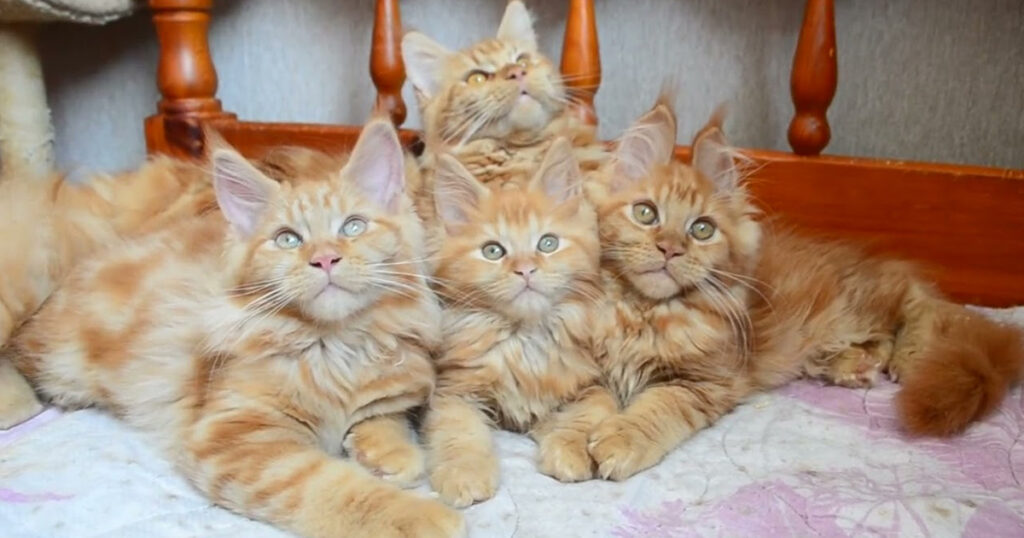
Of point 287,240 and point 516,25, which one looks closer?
point 287,240

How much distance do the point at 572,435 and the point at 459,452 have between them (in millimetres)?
169

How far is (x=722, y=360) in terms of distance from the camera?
1.41 m

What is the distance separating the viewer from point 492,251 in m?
1.34

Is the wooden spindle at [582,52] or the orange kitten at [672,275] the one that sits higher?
the wooden spindle at [582,52]

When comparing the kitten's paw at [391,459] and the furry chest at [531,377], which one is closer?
the kitten's paw at [391,459]

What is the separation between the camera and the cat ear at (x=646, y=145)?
143 cm

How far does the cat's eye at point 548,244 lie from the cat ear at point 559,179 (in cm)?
7

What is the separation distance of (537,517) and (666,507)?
168mm

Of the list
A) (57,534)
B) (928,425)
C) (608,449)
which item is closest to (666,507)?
(608,449)

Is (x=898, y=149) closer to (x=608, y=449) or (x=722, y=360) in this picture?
(x=722, y=360)

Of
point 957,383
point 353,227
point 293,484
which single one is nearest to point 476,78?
point 353,227

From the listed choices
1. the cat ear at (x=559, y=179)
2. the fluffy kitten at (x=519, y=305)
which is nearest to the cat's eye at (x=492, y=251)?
the fluffy kitten at (x=519, y=305)

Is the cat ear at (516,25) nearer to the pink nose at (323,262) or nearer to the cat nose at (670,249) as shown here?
the cat nose at (670,249)

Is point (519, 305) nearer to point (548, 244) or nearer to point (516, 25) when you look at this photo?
point (548, 244)
